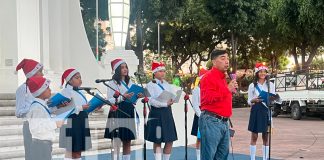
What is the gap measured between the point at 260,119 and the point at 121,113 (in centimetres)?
241

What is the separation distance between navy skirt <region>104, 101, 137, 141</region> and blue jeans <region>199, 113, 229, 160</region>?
6.66 feet

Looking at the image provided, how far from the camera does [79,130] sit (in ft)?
23.1

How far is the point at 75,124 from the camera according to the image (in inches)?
276

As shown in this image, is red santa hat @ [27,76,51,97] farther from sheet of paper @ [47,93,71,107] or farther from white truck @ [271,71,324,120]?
white truck @ [271,71,324,120]

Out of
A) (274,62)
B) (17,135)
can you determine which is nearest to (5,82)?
(17,135)

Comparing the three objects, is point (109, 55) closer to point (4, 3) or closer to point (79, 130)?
A: point (4, 3)

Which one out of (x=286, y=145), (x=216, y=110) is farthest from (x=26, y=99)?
A: (x=286, y=145)

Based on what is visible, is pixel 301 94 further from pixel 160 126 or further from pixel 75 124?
pixel 75 124

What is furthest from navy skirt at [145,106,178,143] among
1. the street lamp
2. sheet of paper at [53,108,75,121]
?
the street lamp

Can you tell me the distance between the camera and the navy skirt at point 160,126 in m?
7.89

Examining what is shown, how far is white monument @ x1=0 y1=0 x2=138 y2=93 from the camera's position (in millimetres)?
11953

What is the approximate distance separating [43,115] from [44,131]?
18 centimetres

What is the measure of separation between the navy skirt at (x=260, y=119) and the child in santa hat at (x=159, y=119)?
148 centimetres

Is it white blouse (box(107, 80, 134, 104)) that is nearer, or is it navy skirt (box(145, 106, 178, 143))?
white blouse (box(107, 80, 134, 104))
